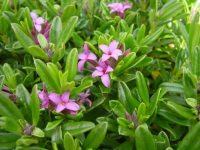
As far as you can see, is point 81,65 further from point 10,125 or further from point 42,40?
point 10,125

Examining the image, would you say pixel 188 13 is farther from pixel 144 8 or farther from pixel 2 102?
pixel 2 102

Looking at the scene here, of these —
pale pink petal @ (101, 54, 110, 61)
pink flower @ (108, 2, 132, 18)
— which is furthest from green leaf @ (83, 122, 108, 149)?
pink flower @ (108, 2, 132, 18)

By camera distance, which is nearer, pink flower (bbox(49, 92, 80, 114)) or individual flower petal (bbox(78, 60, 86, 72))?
pink flower (bbox(49, 92, 80, 114))

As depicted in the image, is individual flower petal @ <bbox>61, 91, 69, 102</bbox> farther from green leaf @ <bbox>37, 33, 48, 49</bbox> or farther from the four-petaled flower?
the four-petaled flower

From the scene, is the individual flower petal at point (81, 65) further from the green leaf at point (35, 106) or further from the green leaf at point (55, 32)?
the green leaf at point (35, 106)

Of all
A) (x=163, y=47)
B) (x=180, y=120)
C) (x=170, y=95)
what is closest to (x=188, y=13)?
(x=163, y=47)

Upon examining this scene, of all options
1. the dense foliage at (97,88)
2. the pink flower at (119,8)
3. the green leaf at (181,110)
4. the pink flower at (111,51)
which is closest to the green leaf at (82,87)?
the dense foliage at (97,88)
